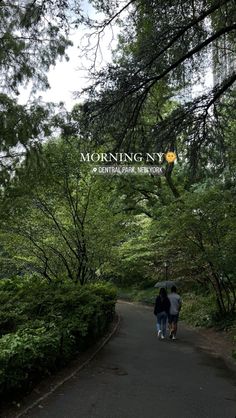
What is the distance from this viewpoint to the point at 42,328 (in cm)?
783

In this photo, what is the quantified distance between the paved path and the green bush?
0.50 metres

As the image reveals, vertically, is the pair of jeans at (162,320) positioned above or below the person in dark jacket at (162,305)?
below

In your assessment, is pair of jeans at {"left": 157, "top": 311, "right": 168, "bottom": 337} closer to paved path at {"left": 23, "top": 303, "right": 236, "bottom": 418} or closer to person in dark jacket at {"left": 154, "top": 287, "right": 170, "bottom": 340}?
person in dark jacket at {"left": 154, "top": 287, "right": 170, "bottom": 340}

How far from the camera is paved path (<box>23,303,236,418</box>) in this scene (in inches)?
244

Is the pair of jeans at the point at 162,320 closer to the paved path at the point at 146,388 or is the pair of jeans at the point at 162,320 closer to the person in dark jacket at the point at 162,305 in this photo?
the person in dark jacket at the point at 162,305

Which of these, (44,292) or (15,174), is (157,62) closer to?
(15,174)

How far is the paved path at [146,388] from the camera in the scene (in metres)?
6.20

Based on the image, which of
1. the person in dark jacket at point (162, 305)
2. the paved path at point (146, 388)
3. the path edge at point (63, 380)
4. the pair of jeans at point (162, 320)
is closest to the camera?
the path edge at point (63, 380)

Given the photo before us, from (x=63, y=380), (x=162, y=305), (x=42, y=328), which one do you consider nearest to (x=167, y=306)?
(x=162, y=305)

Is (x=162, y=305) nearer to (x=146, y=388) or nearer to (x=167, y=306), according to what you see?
(x=167, y=306)

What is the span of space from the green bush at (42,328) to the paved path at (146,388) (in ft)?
1.66

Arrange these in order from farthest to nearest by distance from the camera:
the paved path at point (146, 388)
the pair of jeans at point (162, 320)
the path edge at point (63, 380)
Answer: the pair of jeans at point (162, 320), the paved path at point (146, 388), the path edge at point (63, 380)

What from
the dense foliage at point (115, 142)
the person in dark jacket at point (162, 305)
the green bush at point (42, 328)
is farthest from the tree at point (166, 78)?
the person in dark jacket at point (162, 305)

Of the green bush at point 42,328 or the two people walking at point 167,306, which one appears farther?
the two people walking at point 167,306
